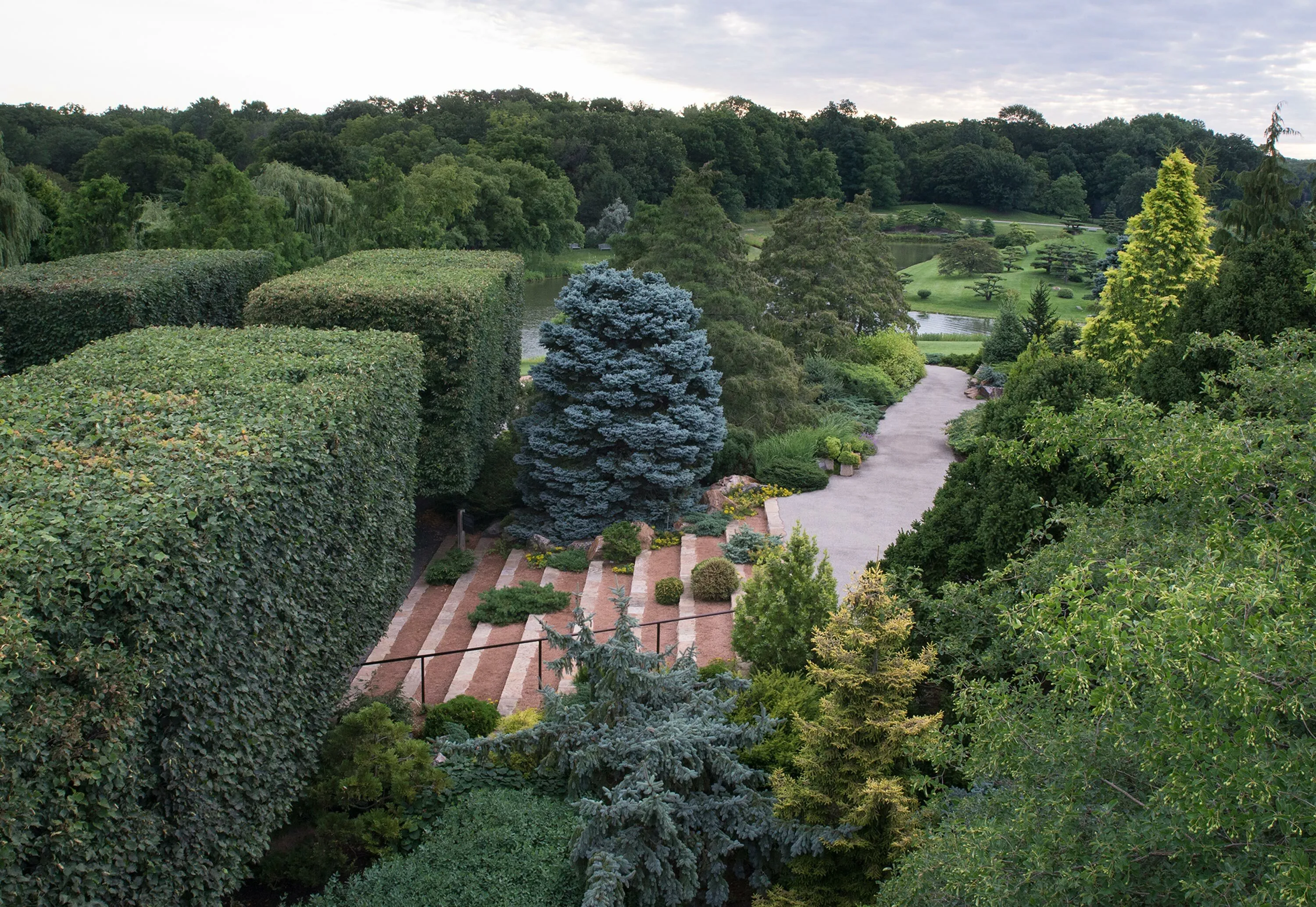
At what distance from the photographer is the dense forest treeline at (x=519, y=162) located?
31578 mm

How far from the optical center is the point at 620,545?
16062 millimetres

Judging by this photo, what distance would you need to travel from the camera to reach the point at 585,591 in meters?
14.9

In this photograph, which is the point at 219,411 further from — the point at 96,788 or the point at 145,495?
the point at 96,788

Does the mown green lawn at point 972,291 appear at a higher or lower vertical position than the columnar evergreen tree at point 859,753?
higher

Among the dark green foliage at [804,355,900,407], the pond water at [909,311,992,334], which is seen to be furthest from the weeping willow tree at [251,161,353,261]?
the pond water at [909,311,992,334]

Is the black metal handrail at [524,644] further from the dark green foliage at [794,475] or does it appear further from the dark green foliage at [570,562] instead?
the dark green foliage at [794,475]

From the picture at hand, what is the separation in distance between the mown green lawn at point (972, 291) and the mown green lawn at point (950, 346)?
670 centimetres

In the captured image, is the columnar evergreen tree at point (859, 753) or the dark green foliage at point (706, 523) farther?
the dark green foliage at point (706, 523)

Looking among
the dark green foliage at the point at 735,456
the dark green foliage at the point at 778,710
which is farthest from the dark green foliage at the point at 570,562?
the dark green foliage at the point at 778,710

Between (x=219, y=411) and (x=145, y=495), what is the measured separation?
2402 mm

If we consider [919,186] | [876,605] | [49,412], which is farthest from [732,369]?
[919,186]

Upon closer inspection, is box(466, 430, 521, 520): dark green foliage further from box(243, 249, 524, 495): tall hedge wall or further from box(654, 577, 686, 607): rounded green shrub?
box(654, 577, 686, 607): rounded green shrub

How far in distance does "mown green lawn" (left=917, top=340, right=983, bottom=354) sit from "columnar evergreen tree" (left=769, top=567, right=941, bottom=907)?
30.9 metres

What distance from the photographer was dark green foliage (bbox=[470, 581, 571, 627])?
13.9m
